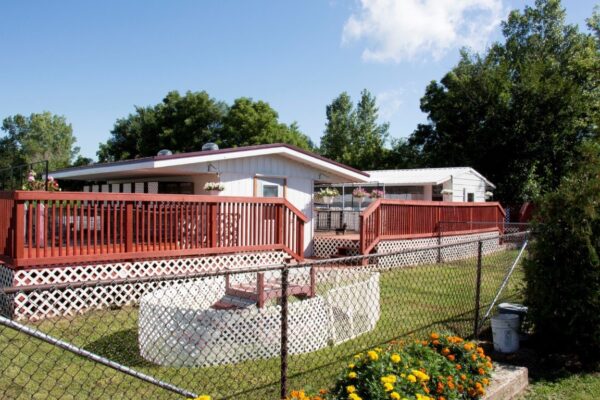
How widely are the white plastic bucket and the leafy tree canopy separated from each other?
33330 millimetres

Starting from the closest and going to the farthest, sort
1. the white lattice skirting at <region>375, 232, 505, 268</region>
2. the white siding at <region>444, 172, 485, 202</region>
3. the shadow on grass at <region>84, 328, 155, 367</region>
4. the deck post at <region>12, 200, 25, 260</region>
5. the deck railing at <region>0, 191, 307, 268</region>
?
1. the shadow on grass at <region>84, 328, 155, 367</region>
2. the deck post at <region>12, 200, 25, 260</region>
3. the deck railing at <region>0, 191, 307, 268</region>
4. the white lattice skirting at <region>375, 232, 505, 268</region>
5. the white siding at <region>444, 172, 485, 202</region>

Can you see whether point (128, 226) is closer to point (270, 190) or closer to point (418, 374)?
point (270, 190)

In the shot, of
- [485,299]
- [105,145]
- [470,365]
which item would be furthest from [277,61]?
[105,145]

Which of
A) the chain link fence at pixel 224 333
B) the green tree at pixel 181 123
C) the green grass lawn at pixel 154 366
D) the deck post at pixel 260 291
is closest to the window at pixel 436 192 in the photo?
the green grass lawn at pixel 154 366

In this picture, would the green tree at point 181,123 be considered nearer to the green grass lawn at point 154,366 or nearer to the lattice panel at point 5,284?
the lattice panel at point 5,284

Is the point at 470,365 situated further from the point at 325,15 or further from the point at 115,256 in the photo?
the point at 325,15

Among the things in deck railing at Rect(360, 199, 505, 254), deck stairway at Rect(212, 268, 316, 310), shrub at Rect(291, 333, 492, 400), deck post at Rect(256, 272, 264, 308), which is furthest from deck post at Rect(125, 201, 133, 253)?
deck railing at Rect(360, 199, 505, 254)

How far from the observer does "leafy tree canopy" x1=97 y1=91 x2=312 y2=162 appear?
128 feet

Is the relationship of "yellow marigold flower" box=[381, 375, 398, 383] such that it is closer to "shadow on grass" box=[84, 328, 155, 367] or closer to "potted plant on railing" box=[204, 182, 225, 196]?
"shadow on grass" box=[84, 328, 155, 367]

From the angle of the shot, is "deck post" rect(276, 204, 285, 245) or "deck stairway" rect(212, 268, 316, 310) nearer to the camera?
"deck stairway" rect(212, 268, 316, 310)

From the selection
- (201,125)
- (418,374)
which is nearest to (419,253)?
(418,374)

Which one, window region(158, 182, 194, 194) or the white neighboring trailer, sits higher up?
the white neighboring trailer

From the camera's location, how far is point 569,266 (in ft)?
17.0

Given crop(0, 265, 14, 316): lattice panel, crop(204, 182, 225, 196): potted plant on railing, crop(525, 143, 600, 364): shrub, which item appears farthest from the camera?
crop(204, 182, 225, 196): potted plant on railing
